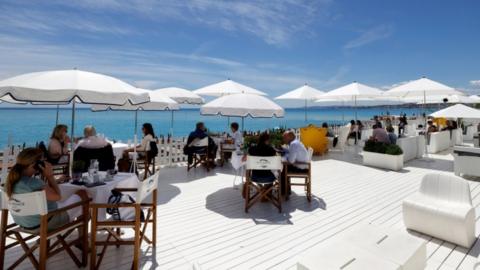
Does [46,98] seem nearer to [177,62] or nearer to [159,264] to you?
[159,264]

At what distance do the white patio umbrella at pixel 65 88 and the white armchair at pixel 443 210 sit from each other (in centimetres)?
435

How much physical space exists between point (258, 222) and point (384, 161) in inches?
225

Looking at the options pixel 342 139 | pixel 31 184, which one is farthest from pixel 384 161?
pixel 31 184

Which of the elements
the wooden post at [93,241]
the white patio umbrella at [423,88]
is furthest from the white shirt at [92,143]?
the white patio umbrella at [423,88]

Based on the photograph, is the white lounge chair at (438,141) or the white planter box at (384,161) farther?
the white lounge chair at (438,141)

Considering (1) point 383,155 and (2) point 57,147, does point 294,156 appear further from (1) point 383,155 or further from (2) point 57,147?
(2) point 57,147

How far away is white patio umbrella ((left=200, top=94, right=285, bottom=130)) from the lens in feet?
17.5

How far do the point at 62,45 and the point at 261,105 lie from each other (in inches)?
500

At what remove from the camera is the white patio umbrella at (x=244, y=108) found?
533 centimetres

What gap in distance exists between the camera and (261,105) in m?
5.45

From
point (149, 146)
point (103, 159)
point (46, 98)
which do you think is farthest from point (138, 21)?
point (46, 98)

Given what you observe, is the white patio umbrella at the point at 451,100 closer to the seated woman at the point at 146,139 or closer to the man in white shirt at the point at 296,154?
the man in white shirt at the point at 296,154

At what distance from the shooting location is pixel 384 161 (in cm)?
789

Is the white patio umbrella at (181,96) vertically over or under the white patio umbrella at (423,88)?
under
